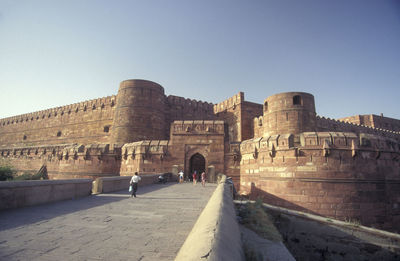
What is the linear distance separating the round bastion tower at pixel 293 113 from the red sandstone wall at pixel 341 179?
574 centimetres

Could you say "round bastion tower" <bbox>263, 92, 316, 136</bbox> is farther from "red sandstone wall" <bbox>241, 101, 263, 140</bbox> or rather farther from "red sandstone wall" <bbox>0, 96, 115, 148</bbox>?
"red sandstone wall" <bbox>0, 96, 115, 148</bbox>

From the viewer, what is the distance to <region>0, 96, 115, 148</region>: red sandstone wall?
24.9 metres

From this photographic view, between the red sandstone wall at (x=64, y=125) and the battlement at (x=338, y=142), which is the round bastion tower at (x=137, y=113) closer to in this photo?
Result: the red sandstone wall at (x=64, y=125)

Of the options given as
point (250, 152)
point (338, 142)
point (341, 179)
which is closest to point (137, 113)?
point (250, 152)

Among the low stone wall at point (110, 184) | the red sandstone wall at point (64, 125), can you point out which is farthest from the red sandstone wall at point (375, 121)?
the low stone wall at point (110, 184)

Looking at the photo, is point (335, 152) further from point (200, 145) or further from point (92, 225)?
point (92, 225)

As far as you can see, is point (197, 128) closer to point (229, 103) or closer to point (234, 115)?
point (234, 115)

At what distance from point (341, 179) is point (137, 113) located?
16.6 metres

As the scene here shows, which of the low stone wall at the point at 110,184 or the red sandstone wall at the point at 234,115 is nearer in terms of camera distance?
the low stone wall at the point at 110,184

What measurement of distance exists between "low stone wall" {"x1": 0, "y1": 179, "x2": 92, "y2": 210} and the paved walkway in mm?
224

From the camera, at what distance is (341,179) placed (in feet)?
32.8

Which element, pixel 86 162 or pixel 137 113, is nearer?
pixel 86 162

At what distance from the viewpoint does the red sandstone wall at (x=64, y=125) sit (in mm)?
24906

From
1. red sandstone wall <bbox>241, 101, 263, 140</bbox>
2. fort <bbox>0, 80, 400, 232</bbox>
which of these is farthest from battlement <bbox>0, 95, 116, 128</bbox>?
red sandstone wall <bbox>241, 101, 263, 140</bbox>
